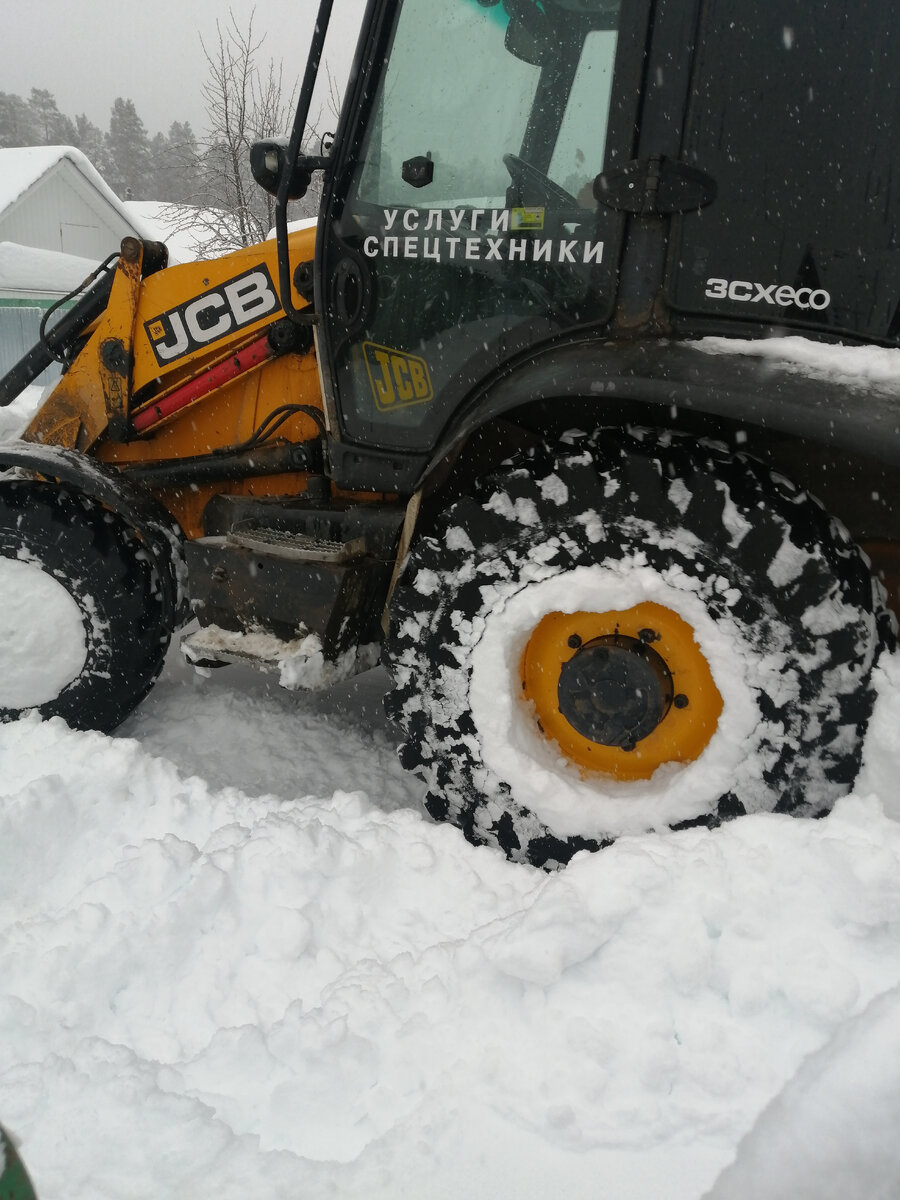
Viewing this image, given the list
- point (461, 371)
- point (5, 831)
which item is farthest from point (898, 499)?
point (5, 831)

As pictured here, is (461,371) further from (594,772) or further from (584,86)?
(594,772)

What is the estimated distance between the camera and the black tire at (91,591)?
3.07 m

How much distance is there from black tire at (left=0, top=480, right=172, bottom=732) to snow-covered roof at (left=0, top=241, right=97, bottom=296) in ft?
42.3

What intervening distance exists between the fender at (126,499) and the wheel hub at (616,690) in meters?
1.68

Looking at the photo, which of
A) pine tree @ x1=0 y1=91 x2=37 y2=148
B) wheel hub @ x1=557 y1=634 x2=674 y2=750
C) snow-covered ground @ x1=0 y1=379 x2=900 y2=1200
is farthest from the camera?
pine tree @ x1=0 y1=91 x2=37 y2=148

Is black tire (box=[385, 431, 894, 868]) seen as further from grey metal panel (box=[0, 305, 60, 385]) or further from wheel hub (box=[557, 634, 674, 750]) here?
grey metal panel (box=[0, 305, 60, 385])

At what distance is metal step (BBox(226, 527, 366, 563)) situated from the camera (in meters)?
2.66

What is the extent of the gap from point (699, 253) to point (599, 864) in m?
1.51

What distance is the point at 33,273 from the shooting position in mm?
Answer: 14430

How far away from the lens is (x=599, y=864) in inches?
73.5

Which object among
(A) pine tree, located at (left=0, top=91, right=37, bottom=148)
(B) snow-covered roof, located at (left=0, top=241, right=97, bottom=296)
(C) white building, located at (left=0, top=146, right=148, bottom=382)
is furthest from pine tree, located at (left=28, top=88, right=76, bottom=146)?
(B) snow-covered roof, located at (left=0, top=241, right=97, bottom=296)

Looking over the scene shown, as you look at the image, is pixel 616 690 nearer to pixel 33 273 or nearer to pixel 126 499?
pixel 126 499

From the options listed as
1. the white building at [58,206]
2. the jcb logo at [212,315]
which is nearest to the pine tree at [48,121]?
the white building at [58,206]

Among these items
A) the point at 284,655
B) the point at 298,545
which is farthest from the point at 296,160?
the point at 284,655
